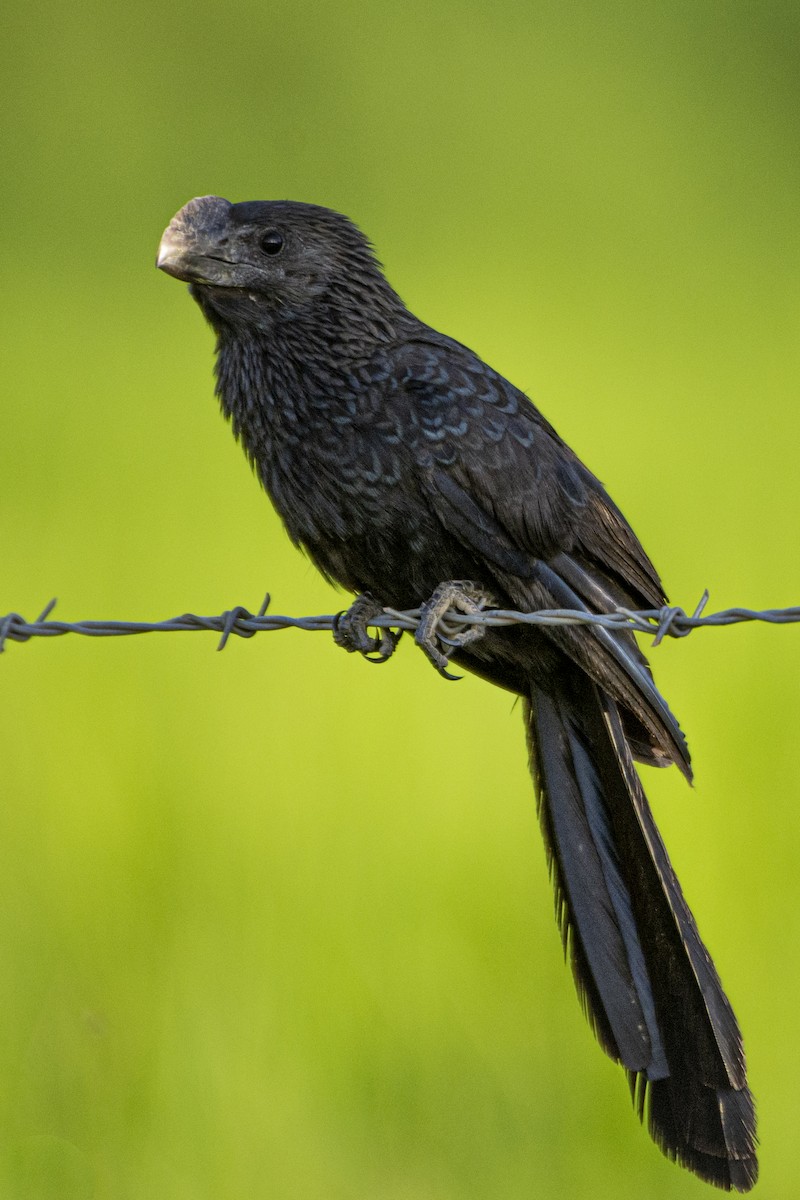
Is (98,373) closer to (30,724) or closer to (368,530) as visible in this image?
(30,724)

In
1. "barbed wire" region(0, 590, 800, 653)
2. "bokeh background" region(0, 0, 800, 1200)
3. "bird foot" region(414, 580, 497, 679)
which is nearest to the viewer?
"barbed wire" region(0, 590, 800, 653)

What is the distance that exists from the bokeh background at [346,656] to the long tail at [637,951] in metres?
1.01

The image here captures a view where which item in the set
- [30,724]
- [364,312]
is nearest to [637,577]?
[364,312]

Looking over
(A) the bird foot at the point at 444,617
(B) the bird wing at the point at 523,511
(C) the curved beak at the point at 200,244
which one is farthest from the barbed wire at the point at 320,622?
(C) the curved beak at the point at 200,244

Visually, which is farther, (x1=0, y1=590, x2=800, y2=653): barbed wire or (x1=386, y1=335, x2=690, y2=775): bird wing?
(x1=386, y1=335, x2=690, y2=775): bird wing

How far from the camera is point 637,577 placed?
13.2ft

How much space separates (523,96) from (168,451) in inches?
150

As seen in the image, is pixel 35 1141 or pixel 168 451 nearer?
pixel 35 1141

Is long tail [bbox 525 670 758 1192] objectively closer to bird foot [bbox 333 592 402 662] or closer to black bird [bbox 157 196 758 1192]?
black bird [bbox 157 196 758 1192]

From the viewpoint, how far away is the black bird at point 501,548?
3.69m

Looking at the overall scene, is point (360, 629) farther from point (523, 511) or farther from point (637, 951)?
point (637, 951)

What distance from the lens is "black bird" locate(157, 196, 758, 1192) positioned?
369 centimetres

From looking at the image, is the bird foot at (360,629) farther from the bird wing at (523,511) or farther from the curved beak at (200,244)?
the curved beak at (200,244)

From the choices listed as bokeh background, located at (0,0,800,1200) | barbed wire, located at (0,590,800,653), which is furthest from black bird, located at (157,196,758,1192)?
bokeh background, located at (0,0,800,1200)
